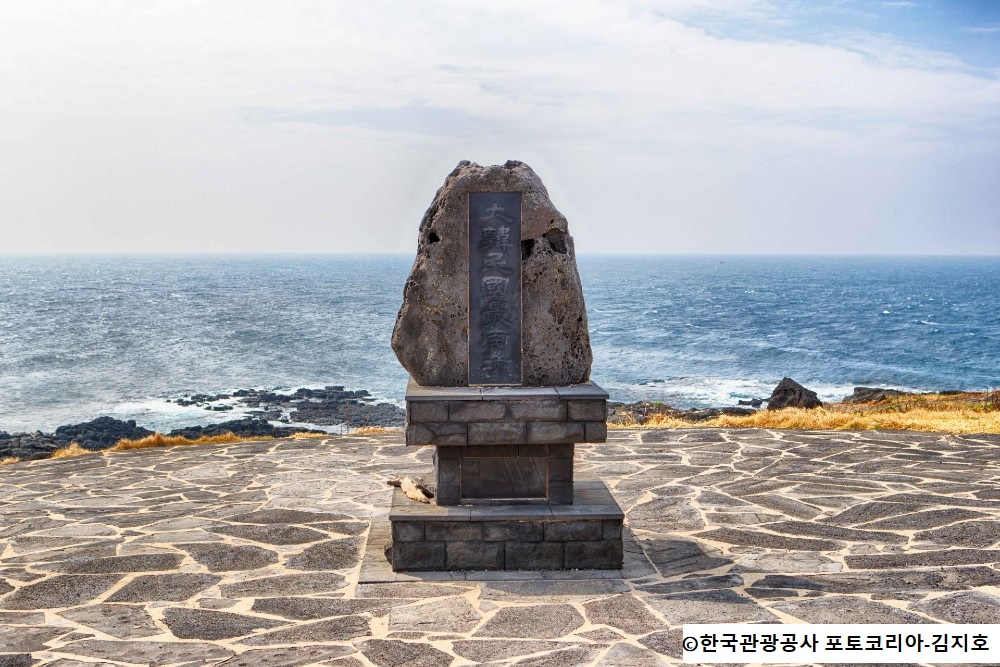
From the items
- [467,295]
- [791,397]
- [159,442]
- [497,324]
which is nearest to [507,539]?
[497,324]

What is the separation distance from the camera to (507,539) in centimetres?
695

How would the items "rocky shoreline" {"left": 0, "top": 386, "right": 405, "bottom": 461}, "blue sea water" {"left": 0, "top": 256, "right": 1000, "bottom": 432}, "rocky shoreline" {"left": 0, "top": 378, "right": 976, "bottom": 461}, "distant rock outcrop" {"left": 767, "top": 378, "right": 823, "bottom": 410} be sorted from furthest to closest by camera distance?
1. "blue sea water" {"left": 0, "top": 256, "right": 1000, "bottom": 432}
2. "rocky shoreline" {"left": 0, "top": 386, "right": 405, "bottom": 461}
3. "rocky shoreline" {"left": 0, "top": 378, "right": 976, "bottom": 461}
4. "distant rock outcrop" {"left": 767, "top": 378, "right": 823, "bottom": 410}

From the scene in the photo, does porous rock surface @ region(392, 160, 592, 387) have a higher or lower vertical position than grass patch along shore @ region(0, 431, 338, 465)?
higher

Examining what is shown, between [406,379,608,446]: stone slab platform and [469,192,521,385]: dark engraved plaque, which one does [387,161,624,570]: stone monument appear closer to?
[469,192,521,385]: dark engraved plaque

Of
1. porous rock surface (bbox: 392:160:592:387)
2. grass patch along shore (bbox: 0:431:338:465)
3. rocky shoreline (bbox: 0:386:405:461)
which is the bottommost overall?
rocky shoreline (bbox: 0:386:405:461)

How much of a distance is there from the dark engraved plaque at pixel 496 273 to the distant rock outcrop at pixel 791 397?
15147 millimetres

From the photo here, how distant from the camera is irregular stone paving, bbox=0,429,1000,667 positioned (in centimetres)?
565

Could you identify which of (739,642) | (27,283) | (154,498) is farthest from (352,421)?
(27,283)

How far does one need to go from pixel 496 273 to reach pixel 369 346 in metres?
50.3

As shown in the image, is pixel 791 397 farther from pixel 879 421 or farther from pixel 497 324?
pixel 497 324

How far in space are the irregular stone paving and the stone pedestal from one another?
28 centimetres

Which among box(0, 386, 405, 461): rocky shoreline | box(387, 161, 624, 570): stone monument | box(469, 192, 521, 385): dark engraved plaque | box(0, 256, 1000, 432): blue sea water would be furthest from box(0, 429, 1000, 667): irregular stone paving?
box(0, 256, 1000, 432): blue sea water

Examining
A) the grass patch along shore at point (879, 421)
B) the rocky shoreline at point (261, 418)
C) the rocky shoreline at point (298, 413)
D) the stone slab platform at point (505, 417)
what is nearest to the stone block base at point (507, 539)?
the stone slab platform at point (505, 417)

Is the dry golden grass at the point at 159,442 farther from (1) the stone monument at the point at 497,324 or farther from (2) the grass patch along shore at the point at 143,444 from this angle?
(1) the stone monument at the point at 497,324
